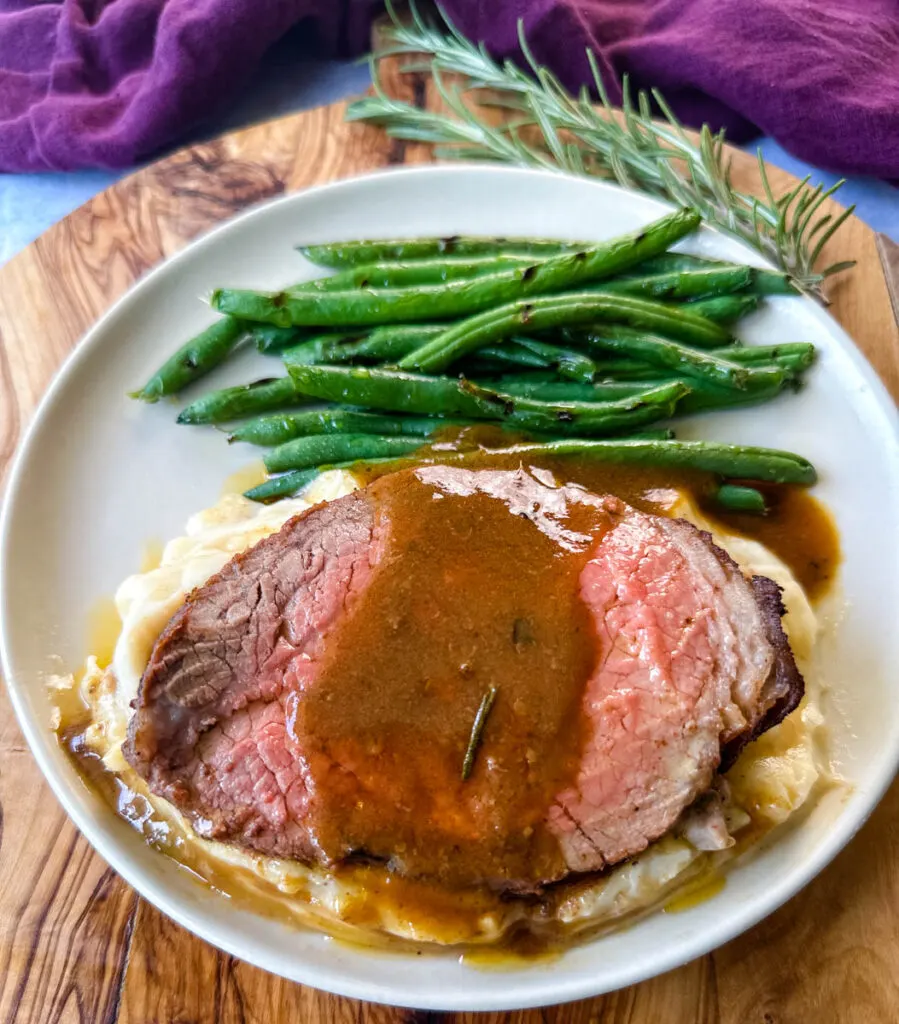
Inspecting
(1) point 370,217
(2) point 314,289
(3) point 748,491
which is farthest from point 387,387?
(3) point 748,491

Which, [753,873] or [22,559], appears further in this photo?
[22,559]

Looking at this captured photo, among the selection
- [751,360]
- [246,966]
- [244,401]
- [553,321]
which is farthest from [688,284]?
[246,966]

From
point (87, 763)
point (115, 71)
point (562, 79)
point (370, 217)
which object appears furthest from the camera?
point (115, 71)

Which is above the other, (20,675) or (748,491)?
(748,491)

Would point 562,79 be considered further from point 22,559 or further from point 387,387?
point 22,559

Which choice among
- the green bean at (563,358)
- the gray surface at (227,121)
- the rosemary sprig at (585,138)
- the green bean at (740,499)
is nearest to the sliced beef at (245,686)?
the green bean at (563,358)

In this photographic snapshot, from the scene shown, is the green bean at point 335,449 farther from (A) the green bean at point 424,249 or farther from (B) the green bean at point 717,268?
(B) the green bean at point 717,268

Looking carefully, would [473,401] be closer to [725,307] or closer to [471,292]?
[471,292]
